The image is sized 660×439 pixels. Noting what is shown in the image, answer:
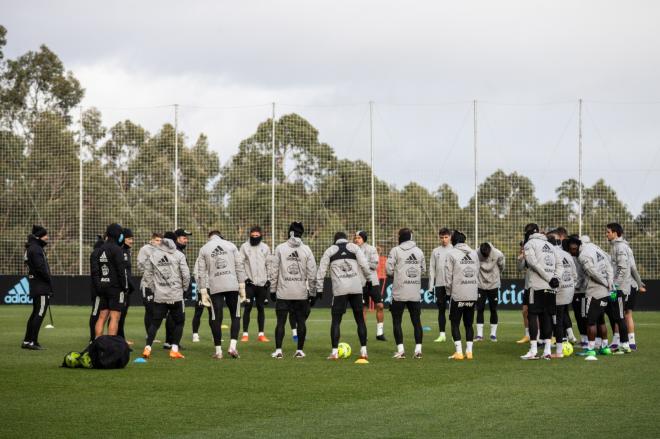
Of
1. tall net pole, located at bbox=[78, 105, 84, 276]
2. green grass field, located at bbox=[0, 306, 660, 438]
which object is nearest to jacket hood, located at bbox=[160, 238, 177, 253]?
green grass field, located at bbox=[0, 306, 660, 438]

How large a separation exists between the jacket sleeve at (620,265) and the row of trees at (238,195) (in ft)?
54.8

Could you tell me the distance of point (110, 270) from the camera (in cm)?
Result: 1566

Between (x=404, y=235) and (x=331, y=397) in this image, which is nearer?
(x=331, y=397)

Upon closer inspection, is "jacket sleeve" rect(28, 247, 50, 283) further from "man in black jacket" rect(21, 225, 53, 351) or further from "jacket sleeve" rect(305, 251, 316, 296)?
"jacket sleeve" rect(305, 251, 316, 296)

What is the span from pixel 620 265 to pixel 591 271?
0.97 m

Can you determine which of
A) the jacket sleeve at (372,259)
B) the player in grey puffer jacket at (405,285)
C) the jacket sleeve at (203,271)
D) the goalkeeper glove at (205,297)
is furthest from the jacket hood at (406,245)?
the jacket sleeve at (372,259)

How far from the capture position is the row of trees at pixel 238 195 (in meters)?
34.0

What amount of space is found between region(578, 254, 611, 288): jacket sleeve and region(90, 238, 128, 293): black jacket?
7.69 m

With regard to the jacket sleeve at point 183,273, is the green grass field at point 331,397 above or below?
below

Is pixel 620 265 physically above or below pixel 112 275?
above

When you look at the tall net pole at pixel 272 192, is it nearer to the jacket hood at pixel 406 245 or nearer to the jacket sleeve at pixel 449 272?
the jacket hood at pixel 406 245

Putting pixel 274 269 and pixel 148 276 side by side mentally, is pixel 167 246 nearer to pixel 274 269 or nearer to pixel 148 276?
pixel 148 276

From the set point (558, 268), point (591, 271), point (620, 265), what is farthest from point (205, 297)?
point (620, 265)

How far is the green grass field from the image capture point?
8992 millimetres
